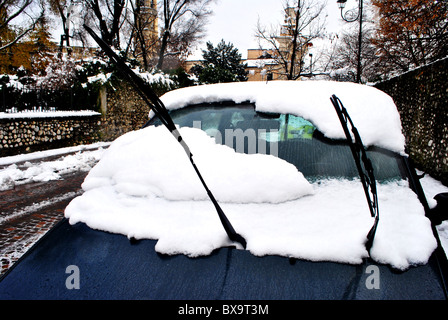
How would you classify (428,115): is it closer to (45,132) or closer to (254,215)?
(254,215)

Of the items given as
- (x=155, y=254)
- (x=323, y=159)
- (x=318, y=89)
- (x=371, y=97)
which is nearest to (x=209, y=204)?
(x=155, y=254)

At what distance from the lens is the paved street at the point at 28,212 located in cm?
335

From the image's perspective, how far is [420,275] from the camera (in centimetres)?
90

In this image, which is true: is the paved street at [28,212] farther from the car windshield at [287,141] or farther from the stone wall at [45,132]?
the stone wall at [45,132]

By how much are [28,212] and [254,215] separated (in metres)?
4.85

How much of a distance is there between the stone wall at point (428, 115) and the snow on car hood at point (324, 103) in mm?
6392

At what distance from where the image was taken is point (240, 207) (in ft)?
4.00

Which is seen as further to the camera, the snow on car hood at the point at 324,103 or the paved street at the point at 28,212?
the paved street at the point at 28,212

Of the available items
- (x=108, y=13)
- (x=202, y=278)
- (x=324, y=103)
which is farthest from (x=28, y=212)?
(x=108, y=13)

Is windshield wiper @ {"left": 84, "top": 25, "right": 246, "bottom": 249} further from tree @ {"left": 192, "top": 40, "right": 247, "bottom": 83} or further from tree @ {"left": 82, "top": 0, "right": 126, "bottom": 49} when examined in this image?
tree @ {"left": 192, "top": 40, "right": 247, "bottom": 83}

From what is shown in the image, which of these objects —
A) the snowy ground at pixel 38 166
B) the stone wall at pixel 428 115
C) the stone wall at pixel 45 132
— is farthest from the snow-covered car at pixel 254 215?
the stone wall at pixel 45 132

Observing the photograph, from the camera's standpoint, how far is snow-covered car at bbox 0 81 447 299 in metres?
0.89
